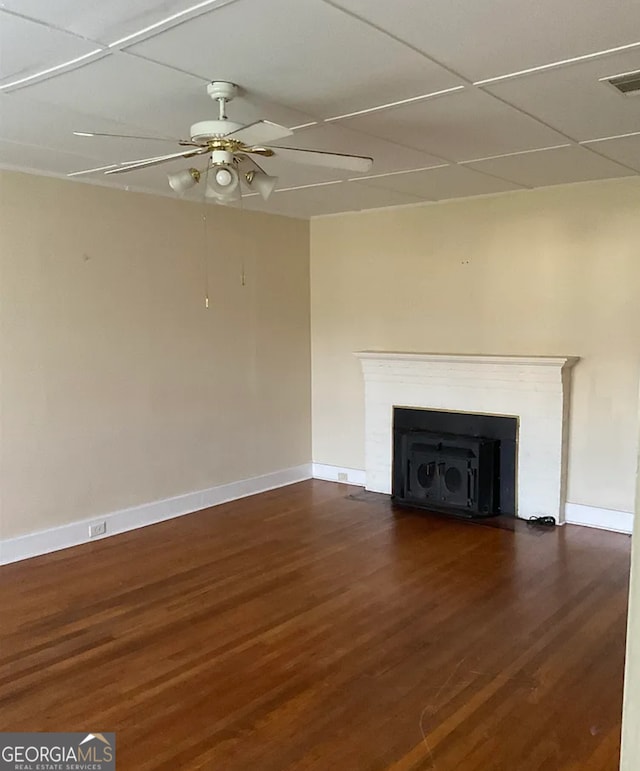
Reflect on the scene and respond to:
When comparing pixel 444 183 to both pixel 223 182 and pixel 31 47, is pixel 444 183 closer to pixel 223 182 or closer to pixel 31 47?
pixel 223 182

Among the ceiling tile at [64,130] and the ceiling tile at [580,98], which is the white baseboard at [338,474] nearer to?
the ceiling tile at [64,130]

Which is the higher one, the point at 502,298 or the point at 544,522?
the point at 502,298

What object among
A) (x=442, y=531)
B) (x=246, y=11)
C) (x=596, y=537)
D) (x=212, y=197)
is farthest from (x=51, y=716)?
(x=596, y=537)

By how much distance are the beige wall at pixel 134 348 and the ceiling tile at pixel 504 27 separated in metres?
2.98

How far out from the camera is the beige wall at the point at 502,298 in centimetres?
486

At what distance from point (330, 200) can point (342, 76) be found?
2.84 meters

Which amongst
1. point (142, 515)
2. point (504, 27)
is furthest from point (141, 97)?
point (142, 515)

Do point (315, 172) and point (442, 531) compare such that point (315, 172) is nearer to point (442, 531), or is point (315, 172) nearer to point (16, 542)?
point (442, 531)

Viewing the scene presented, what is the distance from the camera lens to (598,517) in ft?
16.5

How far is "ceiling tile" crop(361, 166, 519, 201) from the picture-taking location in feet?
14.9

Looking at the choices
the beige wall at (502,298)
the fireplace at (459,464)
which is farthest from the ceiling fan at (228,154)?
the fireplace at (459,464)

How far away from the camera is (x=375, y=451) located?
6.12 metres

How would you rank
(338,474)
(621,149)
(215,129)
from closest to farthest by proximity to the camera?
(215,129), (621,149), (338,474)

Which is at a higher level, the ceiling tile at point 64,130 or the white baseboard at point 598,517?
the ceiling tile at point 64,130
